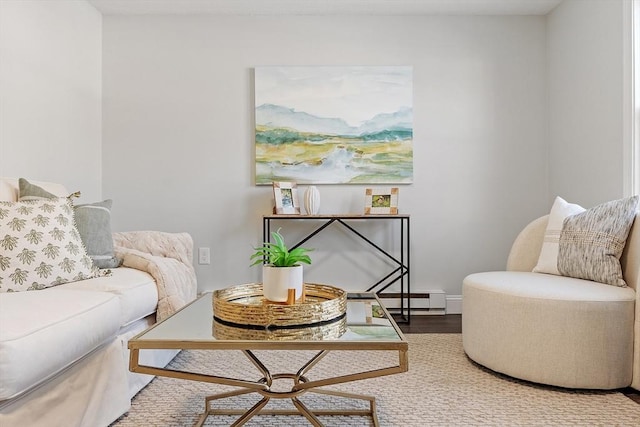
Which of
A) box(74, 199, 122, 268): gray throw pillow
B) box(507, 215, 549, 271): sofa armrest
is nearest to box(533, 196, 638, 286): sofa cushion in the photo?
box(507, 215, 549, 271): sofa armrest

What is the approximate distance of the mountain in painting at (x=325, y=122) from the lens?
3.53 m

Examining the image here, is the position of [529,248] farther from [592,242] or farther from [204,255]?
[204,255]

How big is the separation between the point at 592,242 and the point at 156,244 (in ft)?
7.32

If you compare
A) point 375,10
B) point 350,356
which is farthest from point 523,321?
point 375,10

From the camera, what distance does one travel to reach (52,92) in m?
2.91

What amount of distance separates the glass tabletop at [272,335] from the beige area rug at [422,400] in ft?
1.51

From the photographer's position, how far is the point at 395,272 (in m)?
3.53

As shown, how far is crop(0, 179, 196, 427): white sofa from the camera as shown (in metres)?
1.25

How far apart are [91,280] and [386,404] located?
134cm

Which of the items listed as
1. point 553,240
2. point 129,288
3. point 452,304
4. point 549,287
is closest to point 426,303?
point 452,304

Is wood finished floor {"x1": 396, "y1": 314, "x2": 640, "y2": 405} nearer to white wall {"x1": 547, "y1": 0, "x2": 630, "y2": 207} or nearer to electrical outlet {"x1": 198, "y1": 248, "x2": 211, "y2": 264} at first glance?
white wall {"x1": 547, "y1": 0, "x2": 630, "y2": 207}

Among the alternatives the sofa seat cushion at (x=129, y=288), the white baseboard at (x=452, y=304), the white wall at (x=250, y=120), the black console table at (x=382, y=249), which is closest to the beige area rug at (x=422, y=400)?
the sofa seat cushion at (x=129, y=288)

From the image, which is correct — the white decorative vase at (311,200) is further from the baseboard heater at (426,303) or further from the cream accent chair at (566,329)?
the cream accent chair at (566,329)

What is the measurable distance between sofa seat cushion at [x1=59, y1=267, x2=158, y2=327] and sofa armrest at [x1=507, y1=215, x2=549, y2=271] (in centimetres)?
195
